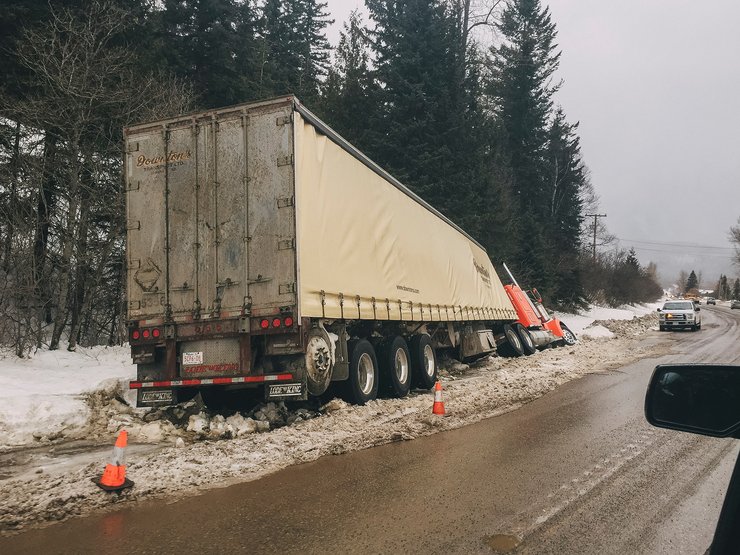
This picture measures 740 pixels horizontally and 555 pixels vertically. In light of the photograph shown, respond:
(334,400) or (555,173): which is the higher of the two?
(555,173)

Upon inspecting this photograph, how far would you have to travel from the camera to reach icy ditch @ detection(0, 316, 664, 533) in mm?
4918

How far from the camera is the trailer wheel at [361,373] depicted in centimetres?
934

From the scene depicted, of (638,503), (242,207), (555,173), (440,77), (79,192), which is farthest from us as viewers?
(555,173)

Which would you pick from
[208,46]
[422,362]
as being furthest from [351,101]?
[422,362]

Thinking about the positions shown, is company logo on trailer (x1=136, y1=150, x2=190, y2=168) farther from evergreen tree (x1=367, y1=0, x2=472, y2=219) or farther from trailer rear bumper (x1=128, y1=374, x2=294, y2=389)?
evergreen tree (x1=367, y1=0, x2=472, y2=219)

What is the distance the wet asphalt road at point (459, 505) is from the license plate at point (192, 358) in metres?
2.84

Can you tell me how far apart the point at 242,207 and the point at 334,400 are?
3436 mm

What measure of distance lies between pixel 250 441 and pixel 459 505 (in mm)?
3212

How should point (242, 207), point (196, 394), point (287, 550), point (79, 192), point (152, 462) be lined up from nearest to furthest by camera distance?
point (287, 550), point (152, 462), point (242, 207), point (196, 394), point (79, 192)

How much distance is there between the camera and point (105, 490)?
4996 millimetres

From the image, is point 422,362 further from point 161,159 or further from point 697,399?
point 697,399

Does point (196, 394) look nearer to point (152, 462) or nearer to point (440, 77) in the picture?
point (152, 462)

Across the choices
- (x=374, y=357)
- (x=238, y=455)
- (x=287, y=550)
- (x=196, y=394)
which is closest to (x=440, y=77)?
(x=374, y=357)

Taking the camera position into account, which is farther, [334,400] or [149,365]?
[334,400]
